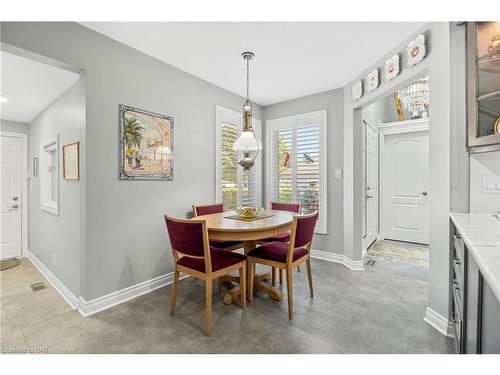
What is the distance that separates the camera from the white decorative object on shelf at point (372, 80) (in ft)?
8.79

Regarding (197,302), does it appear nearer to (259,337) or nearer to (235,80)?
(259,337)

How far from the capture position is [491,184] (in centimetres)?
168

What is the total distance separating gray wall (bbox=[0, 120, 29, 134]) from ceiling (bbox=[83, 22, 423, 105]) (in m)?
3.23

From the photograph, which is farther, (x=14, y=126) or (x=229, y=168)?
(x=14, y=126)

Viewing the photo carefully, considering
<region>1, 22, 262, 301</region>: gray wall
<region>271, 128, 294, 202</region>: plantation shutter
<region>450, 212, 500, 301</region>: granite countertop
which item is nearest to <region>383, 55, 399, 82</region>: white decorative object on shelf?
<region>450, 212, 500, 301</region>: granite countertop

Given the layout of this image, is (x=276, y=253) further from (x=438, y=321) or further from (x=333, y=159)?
(x=333, y=159)

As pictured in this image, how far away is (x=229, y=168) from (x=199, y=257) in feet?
6.34

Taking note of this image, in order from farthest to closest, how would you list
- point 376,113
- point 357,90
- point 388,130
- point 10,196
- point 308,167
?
point 388,130 → point 376,113 → point 10,196 → point 308,167 → point 357,90

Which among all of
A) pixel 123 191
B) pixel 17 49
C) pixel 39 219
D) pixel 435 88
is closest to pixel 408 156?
pixel 435 88

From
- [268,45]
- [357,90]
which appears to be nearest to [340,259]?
[357,90]

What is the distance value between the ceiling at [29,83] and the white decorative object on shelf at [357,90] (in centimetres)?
323

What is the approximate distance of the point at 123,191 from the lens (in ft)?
7.77

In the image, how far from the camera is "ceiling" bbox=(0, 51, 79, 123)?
2386mm
